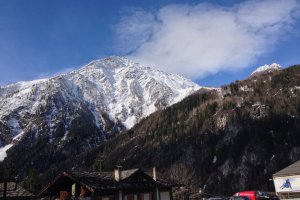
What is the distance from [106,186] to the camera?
174 feet

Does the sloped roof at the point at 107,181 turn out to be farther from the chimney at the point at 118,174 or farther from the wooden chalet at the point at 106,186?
the chimney at the point at 118,174

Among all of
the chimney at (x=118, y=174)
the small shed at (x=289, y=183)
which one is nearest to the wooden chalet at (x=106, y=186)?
the chimney at (x=118, y=174)

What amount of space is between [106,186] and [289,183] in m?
35.4

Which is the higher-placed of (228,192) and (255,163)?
(255,163)

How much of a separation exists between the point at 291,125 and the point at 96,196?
16346cm

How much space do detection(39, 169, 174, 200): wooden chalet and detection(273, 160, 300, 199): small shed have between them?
22421 millimetres

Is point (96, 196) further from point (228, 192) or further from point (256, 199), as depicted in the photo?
point (228, 192)

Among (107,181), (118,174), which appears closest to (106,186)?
(107,181)

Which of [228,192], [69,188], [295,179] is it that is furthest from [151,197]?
[228,192]

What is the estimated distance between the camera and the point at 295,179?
7069 cm

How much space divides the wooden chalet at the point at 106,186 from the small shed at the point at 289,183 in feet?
73.6

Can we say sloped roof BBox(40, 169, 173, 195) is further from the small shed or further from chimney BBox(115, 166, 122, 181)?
the small shed

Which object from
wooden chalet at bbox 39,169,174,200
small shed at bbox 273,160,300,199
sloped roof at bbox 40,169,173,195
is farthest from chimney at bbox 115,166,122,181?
small shed at bbox 273,160,300,199

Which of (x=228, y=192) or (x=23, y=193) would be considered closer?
(x=23, y=193)
